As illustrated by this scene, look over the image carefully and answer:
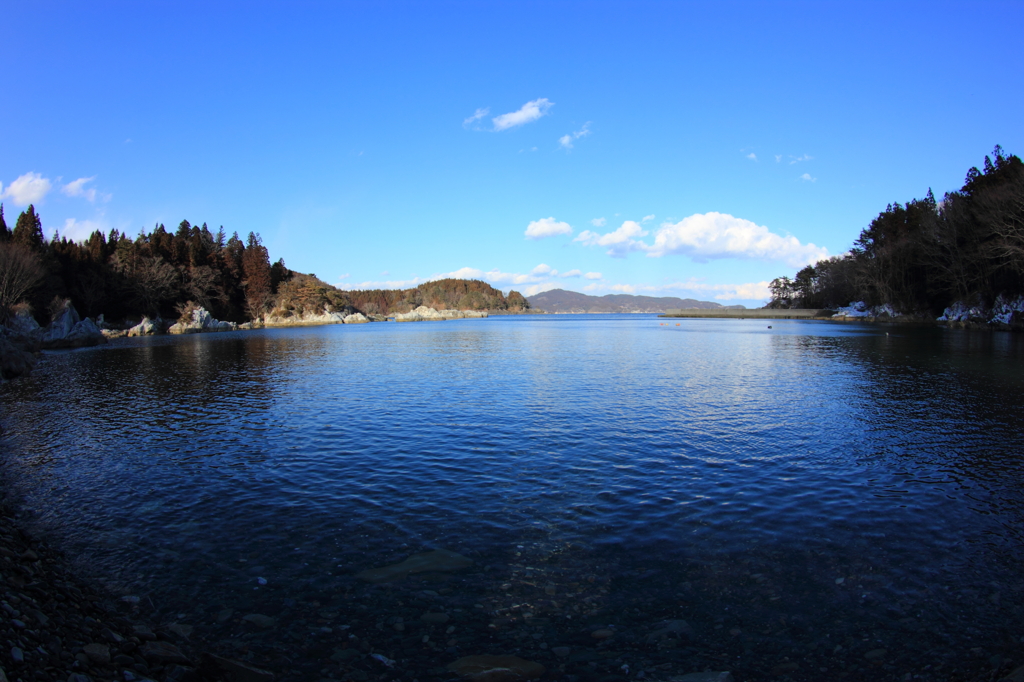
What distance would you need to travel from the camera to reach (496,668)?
568 cm

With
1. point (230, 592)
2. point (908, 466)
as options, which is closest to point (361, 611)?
point (230, 592)

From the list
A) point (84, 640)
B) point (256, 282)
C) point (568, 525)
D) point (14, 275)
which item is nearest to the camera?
point (84, 640)

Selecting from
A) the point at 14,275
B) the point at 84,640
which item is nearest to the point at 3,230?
the point at 14,275

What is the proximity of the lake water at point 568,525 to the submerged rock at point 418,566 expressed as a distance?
19 centimetres

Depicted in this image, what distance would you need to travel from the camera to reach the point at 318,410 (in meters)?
21.2

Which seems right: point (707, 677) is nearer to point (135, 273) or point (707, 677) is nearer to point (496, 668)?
point (496, 668)

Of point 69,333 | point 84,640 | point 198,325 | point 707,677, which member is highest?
point 198,325

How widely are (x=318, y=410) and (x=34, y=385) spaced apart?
21059 millimetres

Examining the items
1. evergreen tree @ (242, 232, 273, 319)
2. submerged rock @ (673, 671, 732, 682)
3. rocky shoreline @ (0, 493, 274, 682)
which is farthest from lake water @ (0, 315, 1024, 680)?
evergreen tree @ (242, 232, 273, 319)

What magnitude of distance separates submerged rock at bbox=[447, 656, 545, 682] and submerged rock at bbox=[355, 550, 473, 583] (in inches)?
86.9

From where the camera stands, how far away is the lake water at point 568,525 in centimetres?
623

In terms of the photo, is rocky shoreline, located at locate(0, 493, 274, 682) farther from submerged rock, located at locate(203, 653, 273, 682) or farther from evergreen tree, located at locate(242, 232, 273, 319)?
evergreen tree, located at locate(242, 232, 273, 319)

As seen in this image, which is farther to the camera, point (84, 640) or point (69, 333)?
point (69, 333)

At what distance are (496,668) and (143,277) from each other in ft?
394
